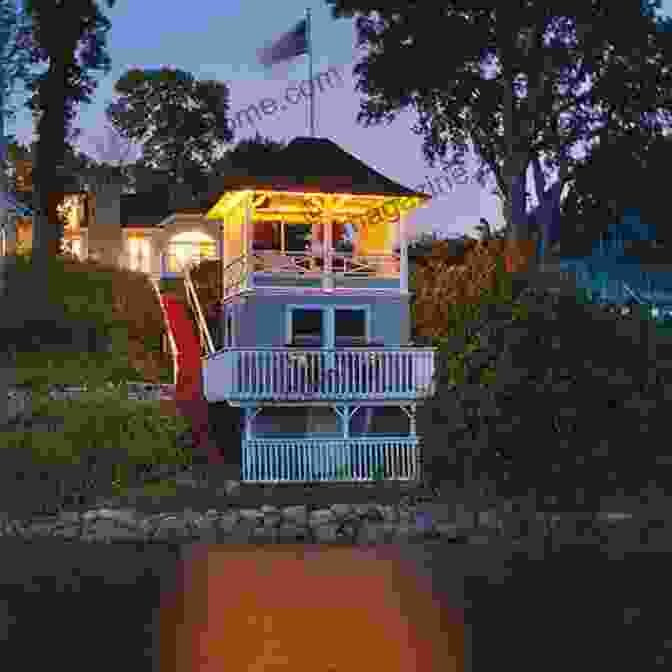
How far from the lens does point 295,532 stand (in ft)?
93.9

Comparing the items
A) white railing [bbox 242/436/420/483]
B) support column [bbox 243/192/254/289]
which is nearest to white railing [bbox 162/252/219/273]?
support column [bbox 243/192/254/289]

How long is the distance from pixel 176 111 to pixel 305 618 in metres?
67.7

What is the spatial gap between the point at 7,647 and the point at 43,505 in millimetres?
13386

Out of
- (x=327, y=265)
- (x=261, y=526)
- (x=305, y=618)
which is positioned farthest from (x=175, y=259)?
(x=305, y=618)

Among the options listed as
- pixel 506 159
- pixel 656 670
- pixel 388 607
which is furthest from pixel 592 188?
pixel 656 670

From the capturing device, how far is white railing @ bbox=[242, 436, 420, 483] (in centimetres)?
3189

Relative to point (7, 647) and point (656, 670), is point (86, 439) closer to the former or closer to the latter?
point (7, 647)

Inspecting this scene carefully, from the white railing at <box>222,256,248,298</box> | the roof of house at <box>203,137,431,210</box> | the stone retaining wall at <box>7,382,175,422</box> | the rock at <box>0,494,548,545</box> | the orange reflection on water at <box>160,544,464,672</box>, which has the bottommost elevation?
the rock at <box>0,494,548,545</box>

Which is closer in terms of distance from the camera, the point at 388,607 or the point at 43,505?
the point at 388,607

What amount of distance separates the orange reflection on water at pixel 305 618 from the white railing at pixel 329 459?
5.50 meters

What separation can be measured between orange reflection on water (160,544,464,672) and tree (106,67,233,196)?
59756mm

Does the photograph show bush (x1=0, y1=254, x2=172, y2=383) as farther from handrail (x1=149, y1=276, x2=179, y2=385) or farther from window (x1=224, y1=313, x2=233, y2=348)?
window (x1=224, y1=313, x2=233, y2=348)

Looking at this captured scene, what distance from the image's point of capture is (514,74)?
4709cm

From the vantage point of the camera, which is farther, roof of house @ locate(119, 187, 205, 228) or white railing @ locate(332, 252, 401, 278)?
roof of house @ locate(119, 187, 205, 228)
